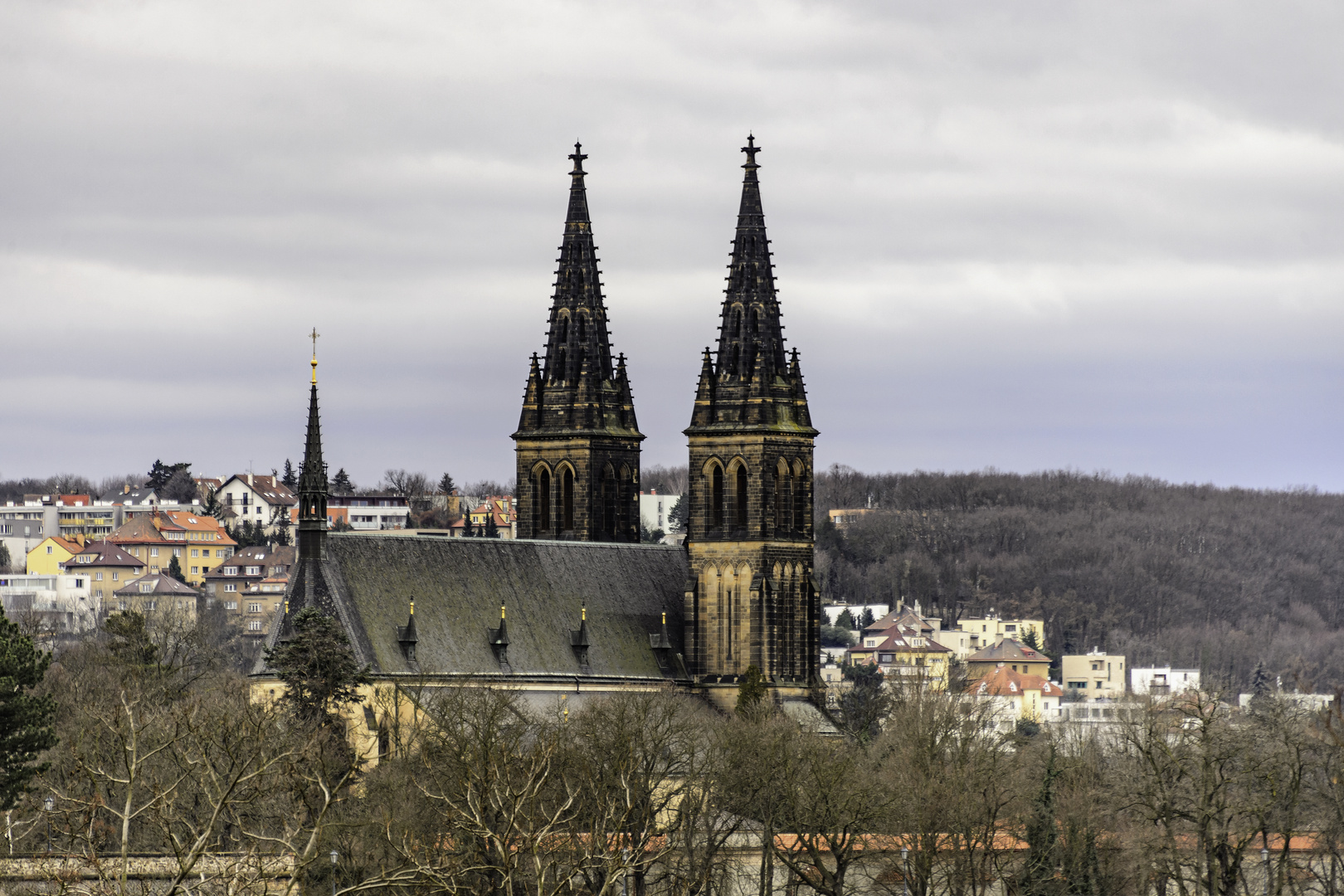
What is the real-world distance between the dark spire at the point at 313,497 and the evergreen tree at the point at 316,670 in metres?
5.03

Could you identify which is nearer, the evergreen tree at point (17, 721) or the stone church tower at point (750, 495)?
the evergreen tree at point (17, 721)

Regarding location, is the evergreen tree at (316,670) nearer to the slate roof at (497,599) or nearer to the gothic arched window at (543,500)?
the slate roof at (497,599)

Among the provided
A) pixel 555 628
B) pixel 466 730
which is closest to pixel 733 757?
pixel 466 730

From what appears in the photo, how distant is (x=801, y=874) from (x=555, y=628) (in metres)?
27.5

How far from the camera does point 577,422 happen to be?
112m

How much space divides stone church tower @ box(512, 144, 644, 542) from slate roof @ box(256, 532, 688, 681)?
2.79 m

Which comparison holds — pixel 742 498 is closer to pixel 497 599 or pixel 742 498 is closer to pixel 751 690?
pixel 751 690

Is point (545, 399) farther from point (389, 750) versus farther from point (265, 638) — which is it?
point (389, 750)

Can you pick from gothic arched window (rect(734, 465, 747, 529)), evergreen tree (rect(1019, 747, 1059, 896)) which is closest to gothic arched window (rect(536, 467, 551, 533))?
gothic arched window (rect(734, 465, 747, 529))

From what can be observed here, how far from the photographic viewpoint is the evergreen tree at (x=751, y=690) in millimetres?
105062

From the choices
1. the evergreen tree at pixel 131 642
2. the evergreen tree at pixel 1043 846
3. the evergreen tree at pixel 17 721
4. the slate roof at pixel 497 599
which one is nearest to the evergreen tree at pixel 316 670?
the slate roof at pixel 497 599

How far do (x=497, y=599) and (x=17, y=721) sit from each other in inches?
1145

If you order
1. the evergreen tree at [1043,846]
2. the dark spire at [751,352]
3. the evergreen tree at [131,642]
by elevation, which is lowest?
the evergreen tree at [1043,846]

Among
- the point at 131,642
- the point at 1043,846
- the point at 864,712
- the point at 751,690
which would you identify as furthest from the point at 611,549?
the point at 1043,846
